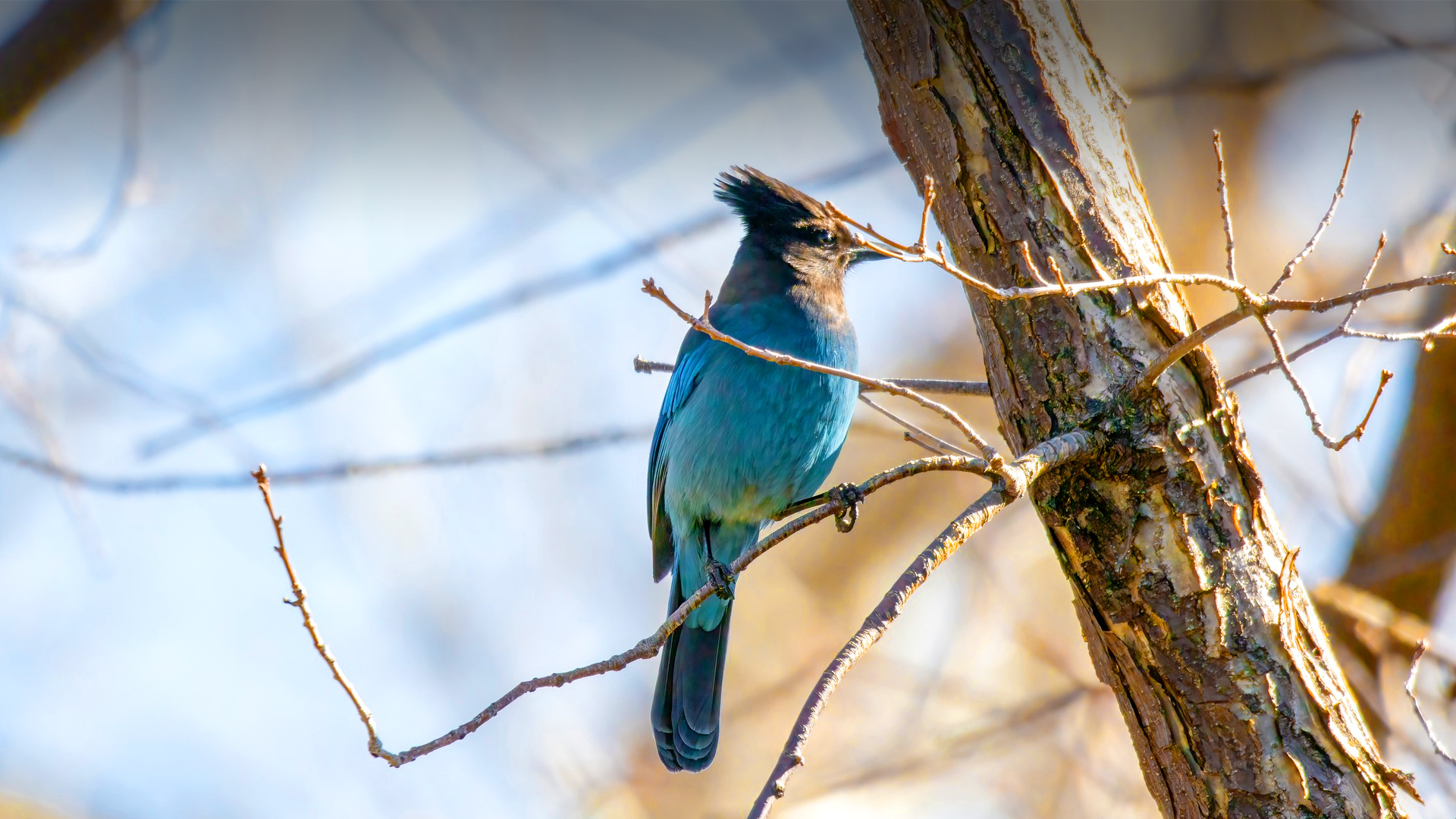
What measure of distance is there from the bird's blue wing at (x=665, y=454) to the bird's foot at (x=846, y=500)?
0.87m

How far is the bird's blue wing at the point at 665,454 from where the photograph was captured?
4184mm

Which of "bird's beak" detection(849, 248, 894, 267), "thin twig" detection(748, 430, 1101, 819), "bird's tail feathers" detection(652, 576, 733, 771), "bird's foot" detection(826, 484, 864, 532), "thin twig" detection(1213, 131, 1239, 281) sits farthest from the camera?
"bird's beak" detection(849, 248, 894, 267)

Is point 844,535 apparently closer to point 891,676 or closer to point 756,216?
point 891,676

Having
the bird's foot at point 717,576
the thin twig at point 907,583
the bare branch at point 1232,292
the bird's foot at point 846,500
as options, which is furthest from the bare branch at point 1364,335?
the bird's foot at point 717,576

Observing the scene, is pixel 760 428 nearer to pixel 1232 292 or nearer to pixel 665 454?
pixel 665 454

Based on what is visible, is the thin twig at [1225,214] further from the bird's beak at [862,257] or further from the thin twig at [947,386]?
the bird's beak at [862,257]

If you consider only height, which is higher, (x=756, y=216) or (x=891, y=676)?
(x=756, y=216)

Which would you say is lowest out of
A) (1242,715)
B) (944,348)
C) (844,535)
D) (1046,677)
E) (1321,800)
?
(1321,800)

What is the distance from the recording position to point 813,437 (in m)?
3.73

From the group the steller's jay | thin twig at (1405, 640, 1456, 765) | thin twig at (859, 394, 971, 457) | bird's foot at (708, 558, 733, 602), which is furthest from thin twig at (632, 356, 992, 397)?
thin twig at (1405, 640, 1456, 765)

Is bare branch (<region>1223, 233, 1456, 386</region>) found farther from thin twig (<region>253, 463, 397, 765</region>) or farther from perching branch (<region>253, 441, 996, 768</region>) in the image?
thin twig (<region>253, 463, 397, 765</region>)

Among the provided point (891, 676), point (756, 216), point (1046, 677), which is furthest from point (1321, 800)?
point (1046, 677)

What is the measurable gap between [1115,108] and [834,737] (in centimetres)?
550

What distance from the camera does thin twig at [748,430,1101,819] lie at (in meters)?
1.87
